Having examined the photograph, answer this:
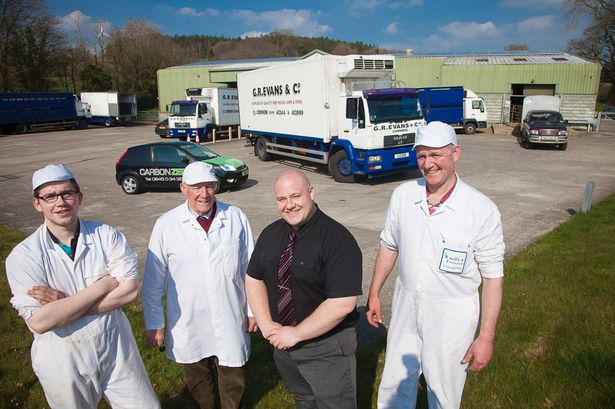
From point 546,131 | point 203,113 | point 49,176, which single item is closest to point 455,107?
point 546,131

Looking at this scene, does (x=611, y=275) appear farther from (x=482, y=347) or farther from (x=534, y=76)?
(x=534, y=76)

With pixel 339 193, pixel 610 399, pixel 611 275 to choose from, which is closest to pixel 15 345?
pixel 610 399

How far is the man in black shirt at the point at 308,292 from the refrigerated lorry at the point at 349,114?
10.3 meters

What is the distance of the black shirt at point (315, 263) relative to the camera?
238cm

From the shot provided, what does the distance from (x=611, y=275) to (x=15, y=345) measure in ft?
24.0

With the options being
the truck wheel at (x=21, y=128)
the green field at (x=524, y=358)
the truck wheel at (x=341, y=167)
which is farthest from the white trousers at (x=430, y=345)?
the truck wheel at (x=21, y=128)

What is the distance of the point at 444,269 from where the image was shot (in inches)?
104

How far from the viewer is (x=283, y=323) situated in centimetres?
261

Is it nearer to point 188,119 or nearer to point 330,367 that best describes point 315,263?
point 330,367

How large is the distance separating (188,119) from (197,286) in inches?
956

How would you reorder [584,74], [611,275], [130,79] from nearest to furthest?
1. [611,275]
2. [584,74]
3. [130,79]

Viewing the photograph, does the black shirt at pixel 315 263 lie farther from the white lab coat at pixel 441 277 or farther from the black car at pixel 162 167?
the black car at pixel 162 167

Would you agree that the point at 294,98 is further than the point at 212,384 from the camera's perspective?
Yes

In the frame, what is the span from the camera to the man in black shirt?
94.0 inches
